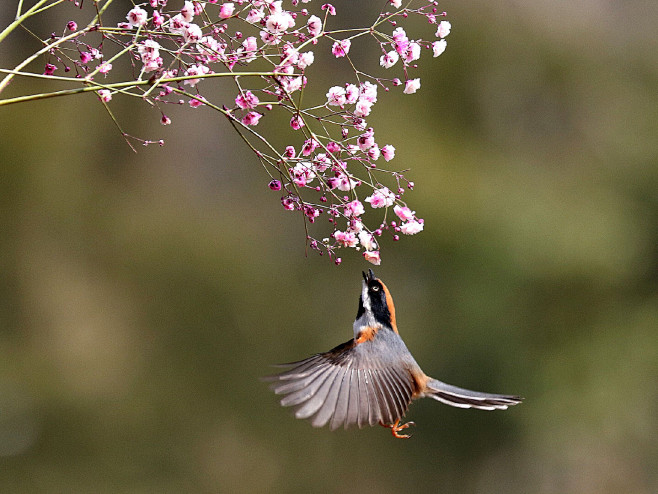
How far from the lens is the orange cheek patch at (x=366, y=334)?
1.76 metres

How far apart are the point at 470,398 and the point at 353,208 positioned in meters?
0.69

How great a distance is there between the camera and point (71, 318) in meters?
4.98

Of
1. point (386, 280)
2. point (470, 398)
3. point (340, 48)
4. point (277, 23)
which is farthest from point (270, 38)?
point (386, 280)

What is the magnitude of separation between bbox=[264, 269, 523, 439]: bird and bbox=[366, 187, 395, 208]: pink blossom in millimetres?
327

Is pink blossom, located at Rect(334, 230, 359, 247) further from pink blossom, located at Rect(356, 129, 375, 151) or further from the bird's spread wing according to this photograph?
the bird's spread wing

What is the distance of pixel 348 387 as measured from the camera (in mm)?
1576

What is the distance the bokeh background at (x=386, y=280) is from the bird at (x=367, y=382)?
3.30m

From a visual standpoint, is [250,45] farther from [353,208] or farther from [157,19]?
[353,208]

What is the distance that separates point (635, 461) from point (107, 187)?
4341 millimetres

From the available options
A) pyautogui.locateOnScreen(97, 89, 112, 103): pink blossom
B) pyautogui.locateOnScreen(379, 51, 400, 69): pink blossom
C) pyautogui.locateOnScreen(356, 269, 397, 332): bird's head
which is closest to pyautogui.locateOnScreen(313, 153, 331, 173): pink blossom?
pyautogui.locateOnScreen(379, 51, 400, 69): pink blossom

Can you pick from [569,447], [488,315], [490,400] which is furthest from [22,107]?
[569,447]

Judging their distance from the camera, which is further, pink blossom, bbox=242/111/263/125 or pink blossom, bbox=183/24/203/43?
pink blossom, bbox=242/111/263/125

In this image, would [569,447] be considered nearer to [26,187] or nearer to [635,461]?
[635,461]

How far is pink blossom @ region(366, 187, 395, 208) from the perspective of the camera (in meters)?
1.29
